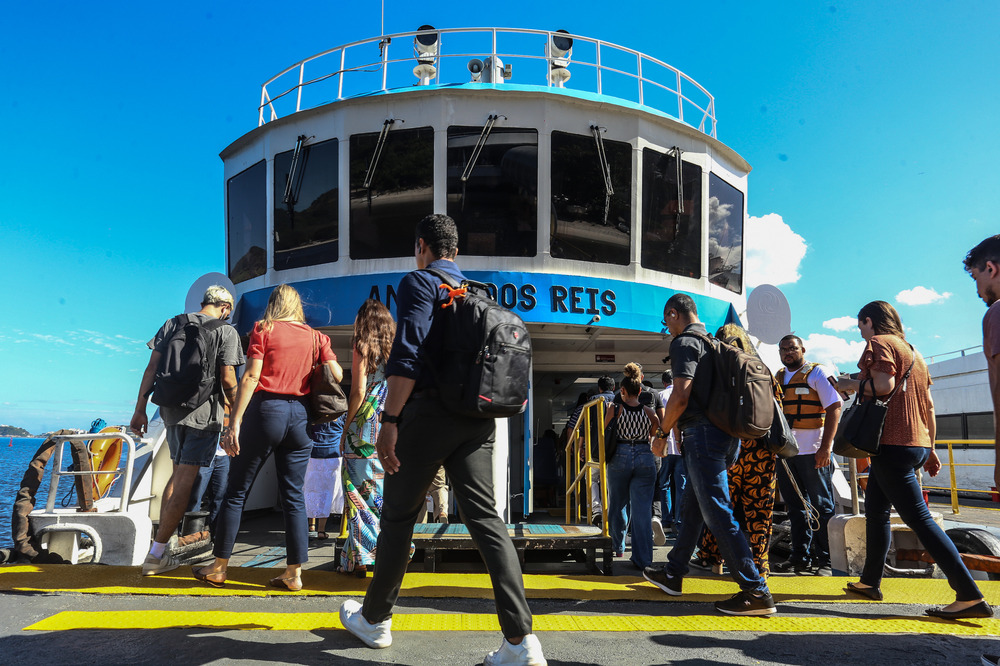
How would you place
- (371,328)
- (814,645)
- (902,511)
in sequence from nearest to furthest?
(814,645) < (902,511) < (371,328)

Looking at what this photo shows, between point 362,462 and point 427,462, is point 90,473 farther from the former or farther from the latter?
point 427,462

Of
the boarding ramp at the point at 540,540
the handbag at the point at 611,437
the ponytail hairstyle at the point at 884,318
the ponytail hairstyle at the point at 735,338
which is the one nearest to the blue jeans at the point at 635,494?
the handbag at the point at 611,437

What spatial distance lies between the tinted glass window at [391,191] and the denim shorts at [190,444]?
16.7 ft

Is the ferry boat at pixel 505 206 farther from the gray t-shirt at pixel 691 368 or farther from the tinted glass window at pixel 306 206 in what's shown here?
the gray t-shirt at pixel 691 368

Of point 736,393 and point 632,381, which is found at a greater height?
point 632,381

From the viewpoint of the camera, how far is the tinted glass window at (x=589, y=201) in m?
9.43

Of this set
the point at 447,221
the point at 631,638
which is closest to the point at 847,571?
the point at 631,638

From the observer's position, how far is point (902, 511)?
3.77m

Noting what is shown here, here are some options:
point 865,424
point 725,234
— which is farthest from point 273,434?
point 725,234

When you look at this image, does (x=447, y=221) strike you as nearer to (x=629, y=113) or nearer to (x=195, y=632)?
(x=195, y=632)

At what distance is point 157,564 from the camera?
14.7 ft

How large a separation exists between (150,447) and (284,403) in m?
4.23

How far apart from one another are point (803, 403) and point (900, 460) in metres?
1.99

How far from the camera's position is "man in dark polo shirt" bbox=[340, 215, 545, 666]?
107 inches
